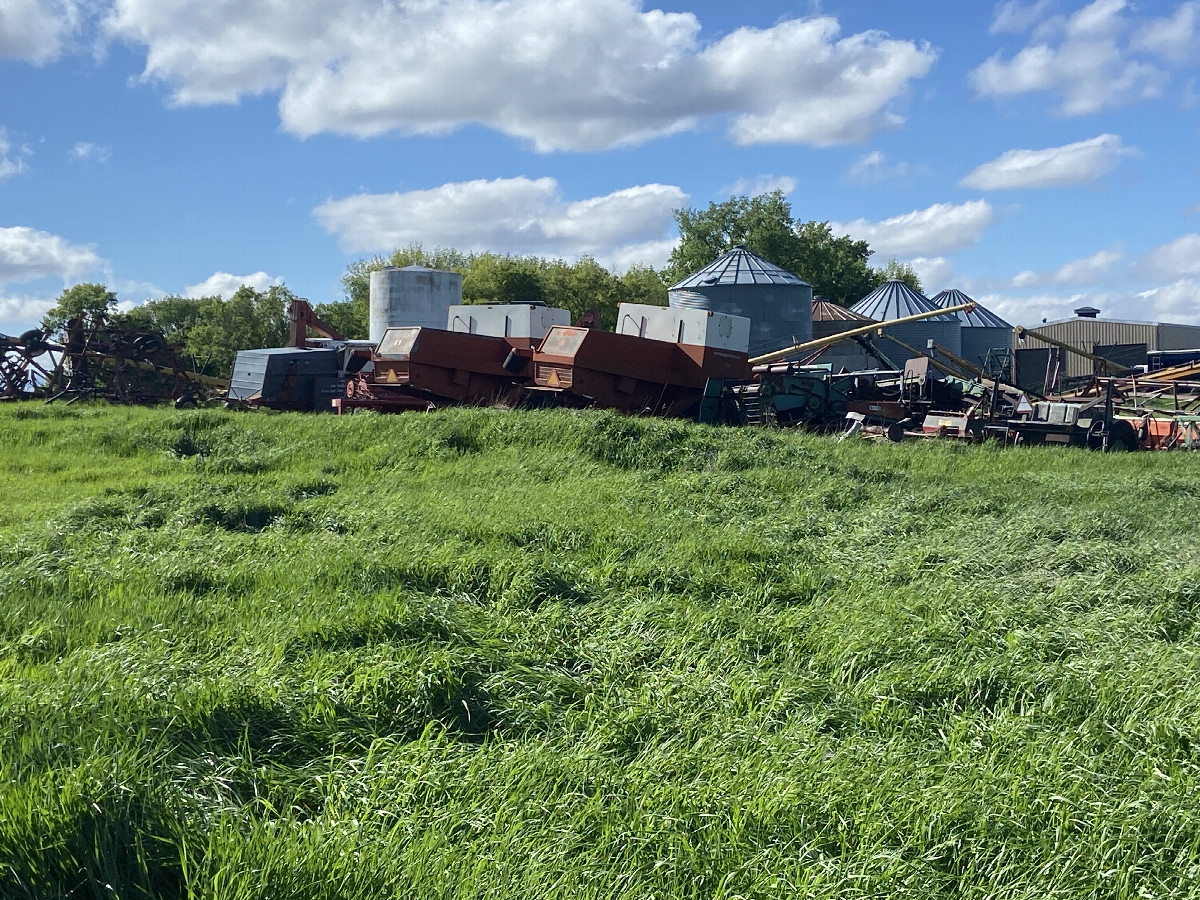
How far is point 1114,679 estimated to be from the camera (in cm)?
482

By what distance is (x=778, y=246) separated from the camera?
6222cm

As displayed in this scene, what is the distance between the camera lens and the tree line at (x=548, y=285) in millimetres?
52000

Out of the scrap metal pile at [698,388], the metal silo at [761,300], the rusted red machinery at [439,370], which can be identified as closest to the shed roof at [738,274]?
the metal silo at [761,300]

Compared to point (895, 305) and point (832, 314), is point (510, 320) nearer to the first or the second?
point (832, 314)

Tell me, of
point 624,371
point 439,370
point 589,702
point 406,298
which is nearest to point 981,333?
point 406,298

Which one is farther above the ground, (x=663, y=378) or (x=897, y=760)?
(x=663, y=378)

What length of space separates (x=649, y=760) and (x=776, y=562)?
370 cm

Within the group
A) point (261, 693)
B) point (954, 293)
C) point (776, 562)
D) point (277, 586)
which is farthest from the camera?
point (954, 293)

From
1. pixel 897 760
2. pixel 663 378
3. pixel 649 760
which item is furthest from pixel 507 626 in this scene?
pixel 663 378

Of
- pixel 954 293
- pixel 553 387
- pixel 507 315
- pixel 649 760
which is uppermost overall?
pixel 954 293

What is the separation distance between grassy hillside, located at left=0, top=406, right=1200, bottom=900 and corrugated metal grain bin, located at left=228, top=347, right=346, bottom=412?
1246 centimetres

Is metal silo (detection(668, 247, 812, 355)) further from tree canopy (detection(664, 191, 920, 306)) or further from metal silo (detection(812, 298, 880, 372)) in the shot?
tree canopy (detection(664, 191, 920, 306))

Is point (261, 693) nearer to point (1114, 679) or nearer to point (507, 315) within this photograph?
point (1114, 679)

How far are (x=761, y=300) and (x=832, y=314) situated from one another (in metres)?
9.24
